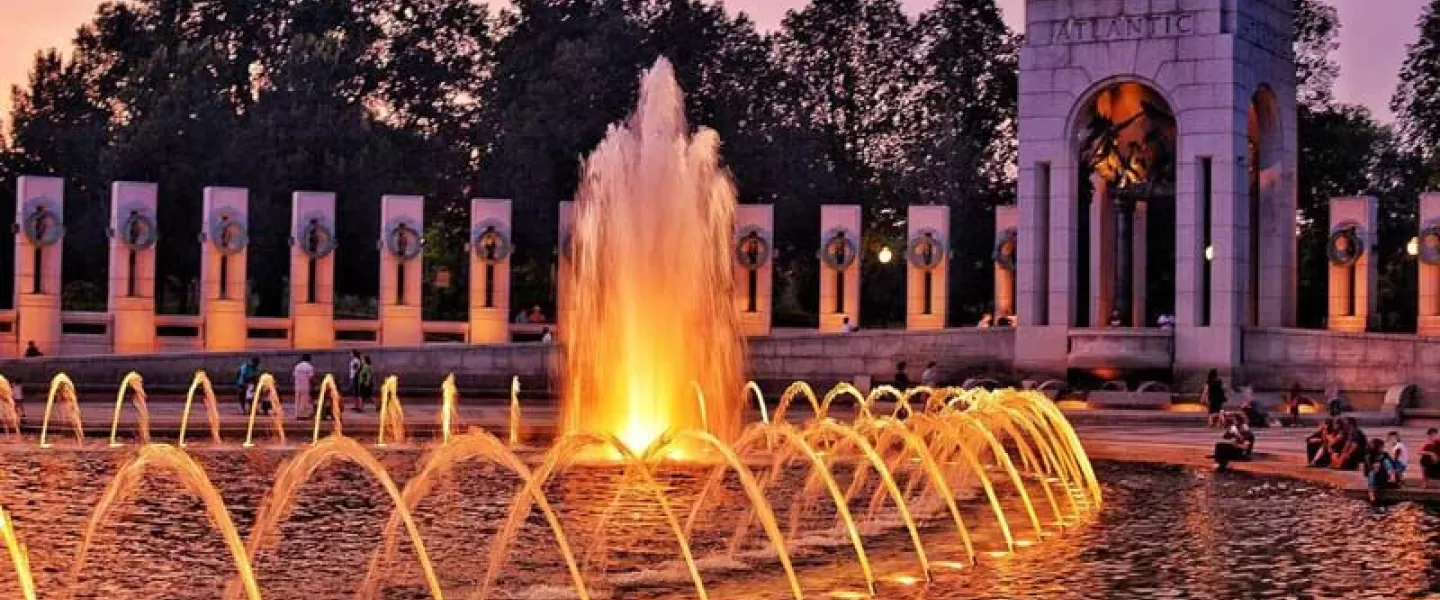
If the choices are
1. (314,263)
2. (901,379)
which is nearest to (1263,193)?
(901,379)

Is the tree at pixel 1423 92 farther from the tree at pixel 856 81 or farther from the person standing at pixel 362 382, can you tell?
the person standing at pixel 362 382

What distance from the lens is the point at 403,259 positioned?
46.4 m

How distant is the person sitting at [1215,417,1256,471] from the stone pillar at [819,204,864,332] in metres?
19.4

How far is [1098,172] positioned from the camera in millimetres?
45656

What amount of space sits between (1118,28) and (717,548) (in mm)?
26906

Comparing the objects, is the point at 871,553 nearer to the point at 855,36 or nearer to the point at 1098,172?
the point at 1098,172

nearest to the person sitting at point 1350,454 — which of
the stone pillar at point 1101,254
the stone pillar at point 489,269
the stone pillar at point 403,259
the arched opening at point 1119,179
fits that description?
the arched opening at point 1119,179

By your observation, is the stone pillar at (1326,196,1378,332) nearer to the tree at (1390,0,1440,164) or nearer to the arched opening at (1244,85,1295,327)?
the arched opening at (1244,85,1295,327)

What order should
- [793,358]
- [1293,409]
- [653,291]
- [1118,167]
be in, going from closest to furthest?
[653,291]
[1293,409]
[793,358]
[1118,167]

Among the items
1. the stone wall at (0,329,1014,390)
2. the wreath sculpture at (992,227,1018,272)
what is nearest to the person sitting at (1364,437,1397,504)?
the stone wall at (0,329,1014,390)

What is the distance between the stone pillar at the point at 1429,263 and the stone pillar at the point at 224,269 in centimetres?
2421

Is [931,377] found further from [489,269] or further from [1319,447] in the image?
[1319,447]

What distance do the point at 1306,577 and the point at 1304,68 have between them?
5376 cm

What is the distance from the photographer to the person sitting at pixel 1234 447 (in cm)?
2558
